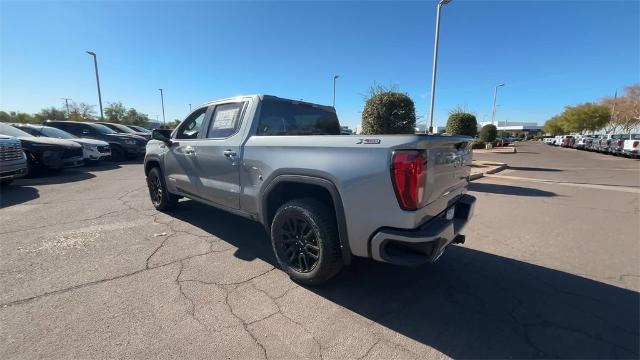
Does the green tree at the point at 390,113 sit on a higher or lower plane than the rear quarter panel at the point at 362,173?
higher

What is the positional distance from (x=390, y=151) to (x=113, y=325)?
97.9 inches

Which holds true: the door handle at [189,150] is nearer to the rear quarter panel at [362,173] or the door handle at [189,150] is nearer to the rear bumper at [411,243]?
the rear quarter panel at [362,173]

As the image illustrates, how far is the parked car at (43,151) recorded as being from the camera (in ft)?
28.1

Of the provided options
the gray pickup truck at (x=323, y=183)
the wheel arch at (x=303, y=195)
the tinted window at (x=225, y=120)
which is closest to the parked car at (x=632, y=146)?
the gray pickup truck at (x=323, y=183)

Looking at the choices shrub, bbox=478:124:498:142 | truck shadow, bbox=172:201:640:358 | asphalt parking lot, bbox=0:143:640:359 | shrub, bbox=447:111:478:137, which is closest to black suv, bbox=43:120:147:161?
asphalt parking lot, bbox=0:143:640:359

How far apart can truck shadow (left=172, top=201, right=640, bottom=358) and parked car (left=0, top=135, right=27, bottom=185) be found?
655 centimetres

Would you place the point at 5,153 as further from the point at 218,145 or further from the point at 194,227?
the point at 218,145

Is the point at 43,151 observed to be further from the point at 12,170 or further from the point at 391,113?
the point at 391,113

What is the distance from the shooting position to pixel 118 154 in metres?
Result: 14.0

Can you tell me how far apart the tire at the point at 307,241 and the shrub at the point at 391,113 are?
5.89m

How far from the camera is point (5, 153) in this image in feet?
21.6

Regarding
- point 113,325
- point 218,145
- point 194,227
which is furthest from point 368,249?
point 194,227

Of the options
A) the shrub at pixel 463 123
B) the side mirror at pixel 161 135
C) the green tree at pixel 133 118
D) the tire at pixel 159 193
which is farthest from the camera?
the green tree at pixel 133 118

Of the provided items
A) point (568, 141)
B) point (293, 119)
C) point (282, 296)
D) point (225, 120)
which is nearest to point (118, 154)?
point (225, 120)
